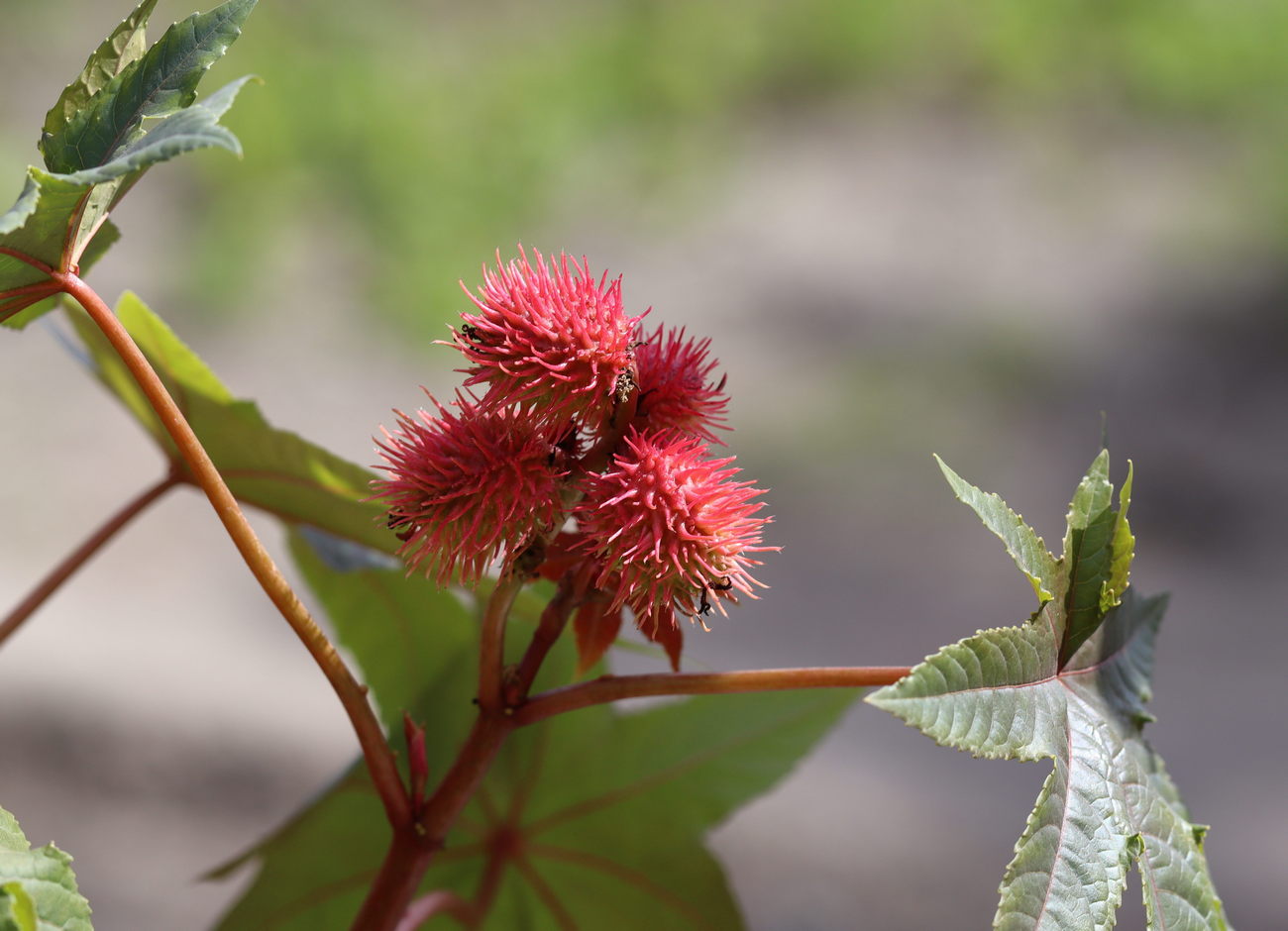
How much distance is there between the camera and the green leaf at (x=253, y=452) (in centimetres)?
60

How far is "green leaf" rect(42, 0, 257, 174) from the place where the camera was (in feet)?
1.50

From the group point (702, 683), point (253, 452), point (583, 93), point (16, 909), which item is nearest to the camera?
point (16, 909)

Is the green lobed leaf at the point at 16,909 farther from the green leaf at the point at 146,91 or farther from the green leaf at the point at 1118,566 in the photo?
the green leaf at the point at 1118,566

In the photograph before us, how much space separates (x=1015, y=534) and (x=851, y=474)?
7.81 ft

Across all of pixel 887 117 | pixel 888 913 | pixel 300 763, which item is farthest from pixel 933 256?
pixel 300 763

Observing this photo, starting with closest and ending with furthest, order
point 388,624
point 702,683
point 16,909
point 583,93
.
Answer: point 16,909, point 702,683, point 388,624, point 583,93

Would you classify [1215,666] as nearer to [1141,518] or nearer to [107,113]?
[1141,518]

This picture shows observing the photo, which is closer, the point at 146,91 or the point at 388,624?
the point at 146,91

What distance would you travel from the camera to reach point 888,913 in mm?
1907

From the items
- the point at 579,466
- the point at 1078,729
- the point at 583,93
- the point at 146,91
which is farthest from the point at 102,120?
the point at 583,93

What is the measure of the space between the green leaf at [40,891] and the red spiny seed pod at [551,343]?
22 centimetres

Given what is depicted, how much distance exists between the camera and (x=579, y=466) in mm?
481

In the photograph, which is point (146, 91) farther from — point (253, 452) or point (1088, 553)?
point (1088, 553)

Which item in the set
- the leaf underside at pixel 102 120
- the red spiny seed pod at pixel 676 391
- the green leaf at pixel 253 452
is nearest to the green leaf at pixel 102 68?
the leaf underside at pixel 102 120
